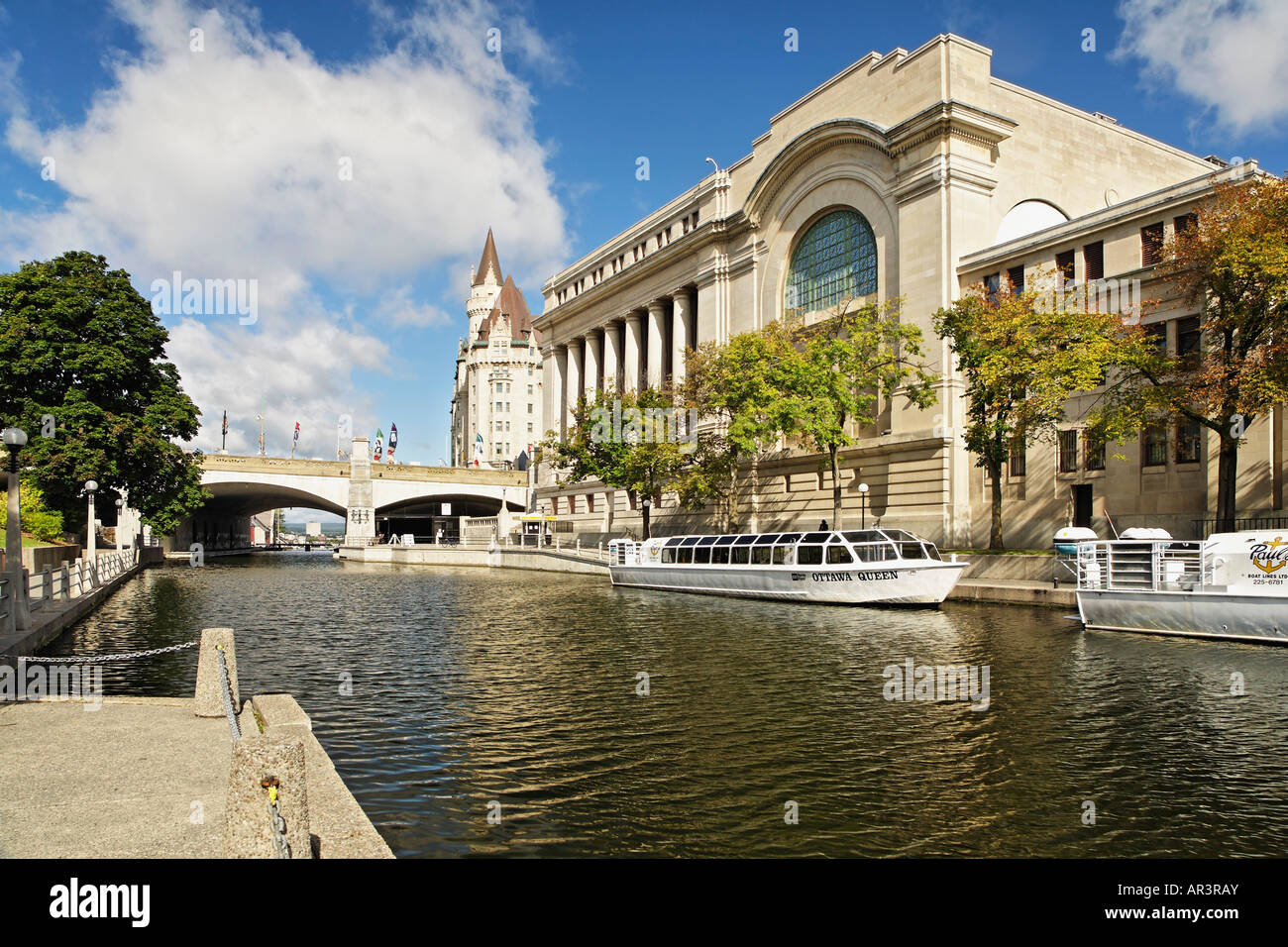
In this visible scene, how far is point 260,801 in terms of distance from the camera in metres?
5.49

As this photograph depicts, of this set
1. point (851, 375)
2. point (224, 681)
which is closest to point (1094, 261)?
point (851, 375)

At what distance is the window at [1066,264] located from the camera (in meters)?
40.0

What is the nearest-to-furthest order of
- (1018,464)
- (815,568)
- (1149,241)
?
(815,568) < (1149,241) < (1018,464)

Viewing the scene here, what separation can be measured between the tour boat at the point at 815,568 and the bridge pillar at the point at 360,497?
180 feet

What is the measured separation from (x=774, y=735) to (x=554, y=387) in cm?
7995

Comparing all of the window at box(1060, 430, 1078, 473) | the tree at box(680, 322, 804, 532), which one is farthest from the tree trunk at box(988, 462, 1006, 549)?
the tree at box(680, 322, 804, 532)

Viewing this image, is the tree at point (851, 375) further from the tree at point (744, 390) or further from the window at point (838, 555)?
the window at point (838, 555)

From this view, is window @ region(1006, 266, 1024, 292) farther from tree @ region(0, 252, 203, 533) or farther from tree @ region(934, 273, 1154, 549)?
tree @ region(0, 252, 203, 533)

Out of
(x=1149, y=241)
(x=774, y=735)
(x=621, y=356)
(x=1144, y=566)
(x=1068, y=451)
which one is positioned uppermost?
(x=621, y=356)

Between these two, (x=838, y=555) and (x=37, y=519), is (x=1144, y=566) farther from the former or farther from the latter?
(x=37, y=519)

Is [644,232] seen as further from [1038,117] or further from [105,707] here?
[105,707]

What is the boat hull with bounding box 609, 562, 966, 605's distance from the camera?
29.5 m

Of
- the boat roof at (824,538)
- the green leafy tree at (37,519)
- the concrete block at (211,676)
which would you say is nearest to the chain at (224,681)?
the concrete block at (211,676)
